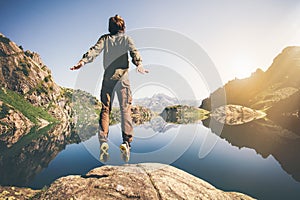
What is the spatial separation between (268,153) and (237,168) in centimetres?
928

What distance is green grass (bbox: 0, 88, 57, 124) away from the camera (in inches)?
3486

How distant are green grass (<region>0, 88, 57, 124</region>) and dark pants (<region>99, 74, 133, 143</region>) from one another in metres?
96.7

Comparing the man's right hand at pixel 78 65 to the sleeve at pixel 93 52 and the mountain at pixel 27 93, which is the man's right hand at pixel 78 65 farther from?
the mountain at pixel 27 93

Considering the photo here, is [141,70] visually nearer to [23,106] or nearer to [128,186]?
[128,186]

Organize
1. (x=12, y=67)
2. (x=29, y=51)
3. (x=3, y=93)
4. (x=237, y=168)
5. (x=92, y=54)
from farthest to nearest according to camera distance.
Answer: (x=29, y=51) → (x=12, y=67) → (x=3, y=93) → (x=237, y=168) → (x=92, y=54)

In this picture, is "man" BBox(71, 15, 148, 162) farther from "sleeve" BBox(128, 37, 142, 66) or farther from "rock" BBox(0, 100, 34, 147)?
"rock" BBox(0, 100, 34, 147)

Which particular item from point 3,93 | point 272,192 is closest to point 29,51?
point 3,93

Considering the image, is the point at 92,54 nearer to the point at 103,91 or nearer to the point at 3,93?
the point at 103,91

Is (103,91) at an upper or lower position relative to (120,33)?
lower

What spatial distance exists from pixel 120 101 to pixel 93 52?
2.21m

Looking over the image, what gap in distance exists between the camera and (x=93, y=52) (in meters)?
7.29

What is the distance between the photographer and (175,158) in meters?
20.3

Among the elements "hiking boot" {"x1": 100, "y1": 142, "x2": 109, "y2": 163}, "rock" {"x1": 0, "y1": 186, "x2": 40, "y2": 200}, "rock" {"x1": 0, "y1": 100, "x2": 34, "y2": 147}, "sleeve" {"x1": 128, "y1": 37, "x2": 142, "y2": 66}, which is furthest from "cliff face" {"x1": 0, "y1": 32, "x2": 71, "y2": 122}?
"sleeve" {"x1": 128, "y1": 37, "x2": 142, "y2": 66}

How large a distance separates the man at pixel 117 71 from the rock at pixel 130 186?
2.91 feet
